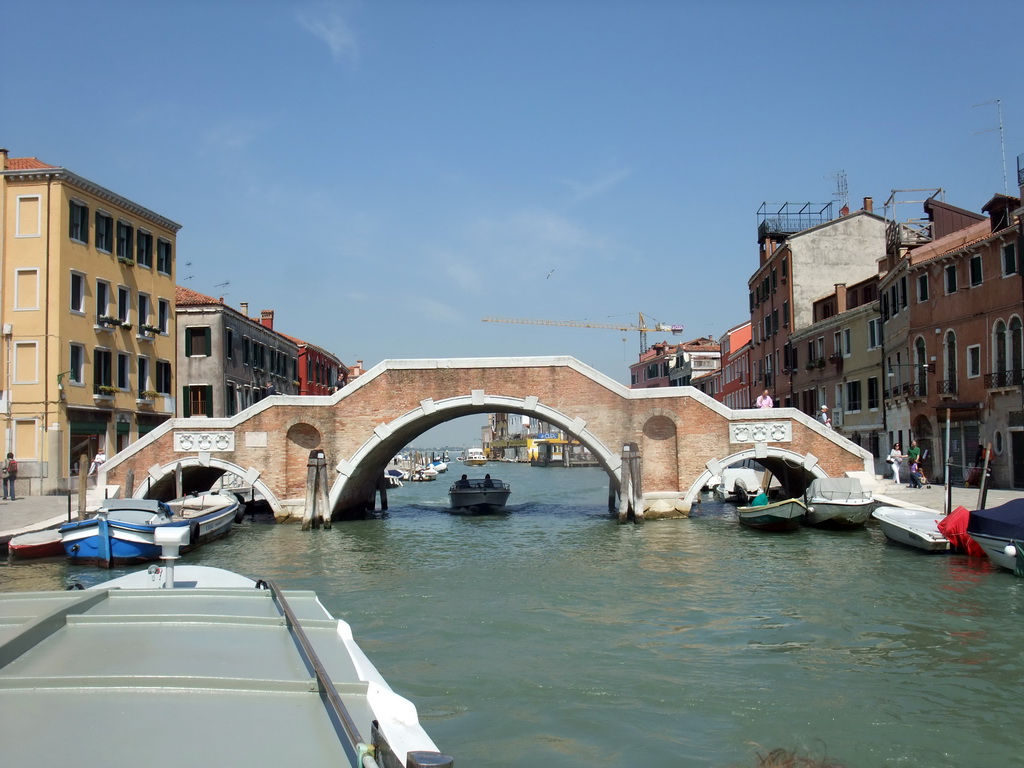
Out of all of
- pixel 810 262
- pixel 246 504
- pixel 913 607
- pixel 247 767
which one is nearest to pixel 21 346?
pixel 246 504

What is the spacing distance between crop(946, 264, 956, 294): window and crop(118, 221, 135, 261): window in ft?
74.7

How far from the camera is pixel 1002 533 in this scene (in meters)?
13.4

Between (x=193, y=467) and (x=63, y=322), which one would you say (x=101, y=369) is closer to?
(x=63, y=322)

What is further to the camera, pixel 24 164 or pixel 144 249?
pixel 144 249

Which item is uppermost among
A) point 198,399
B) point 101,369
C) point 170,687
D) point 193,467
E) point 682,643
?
point 101,369

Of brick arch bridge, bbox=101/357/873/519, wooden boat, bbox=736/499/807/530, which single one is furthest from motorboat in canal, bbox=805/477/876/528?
brick arch bridge, bbox=101/357/873/519

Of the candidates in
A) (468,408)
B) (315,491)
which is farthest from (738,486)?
(315,491)

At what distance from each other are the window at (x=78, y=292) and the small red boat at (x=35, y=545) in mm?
10164

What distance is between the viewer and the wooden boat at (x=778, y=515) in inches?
773

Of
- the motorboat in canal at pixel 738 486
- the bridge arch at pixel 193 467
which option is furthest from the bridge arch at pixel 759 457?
the bridge arch at pixel 193 467

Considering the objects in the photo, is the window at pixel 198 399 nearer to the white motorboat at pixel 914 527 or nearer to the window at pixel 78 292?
the window at pixel 78 292

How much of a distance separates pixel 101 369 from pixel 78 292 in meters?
2.25

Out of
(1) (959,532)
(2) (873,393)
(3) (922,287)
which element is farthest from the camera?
(2) (873,393)

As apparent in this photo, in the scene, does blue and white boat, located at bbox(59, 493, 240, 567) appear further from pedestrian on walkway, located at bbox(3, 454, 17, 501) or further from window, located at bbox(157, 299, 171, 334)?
window, located at bbox(157, 299, 171, 334)
